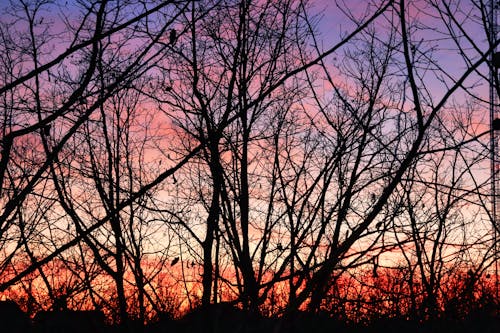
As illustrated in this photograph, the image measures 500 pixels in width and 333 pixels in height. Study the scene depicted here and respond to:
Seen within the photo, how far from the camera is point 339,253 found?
1131 millimetres

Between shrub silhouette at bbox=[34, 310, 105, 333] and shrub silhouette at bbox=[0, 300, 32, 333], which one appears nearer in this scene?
shrub silhouette at bbox=[34, 310, 105, 333]

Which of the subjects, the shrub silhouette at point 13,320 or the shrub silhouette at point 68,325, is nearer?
the shrub silhouette at point 68,325

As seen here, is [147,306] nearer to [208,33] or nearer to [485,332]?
[208,33]

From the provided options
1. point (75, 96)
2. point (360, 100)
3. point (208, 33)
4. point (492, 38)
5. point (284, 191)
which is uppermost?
point (208, 33)

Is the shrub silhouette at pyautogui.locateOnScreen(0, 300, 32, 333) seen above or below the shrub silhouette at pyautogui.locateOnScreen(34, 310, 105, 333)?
above

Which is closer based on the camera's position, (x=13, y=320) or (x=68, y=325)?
(x=68, y=325)

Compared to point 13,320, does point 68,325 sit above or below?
below

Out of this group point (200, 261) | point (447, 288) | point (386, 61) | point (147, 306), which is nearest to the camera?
point (386, 61)

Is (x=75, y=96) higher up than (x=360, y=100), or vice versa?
(x=360, y=100)

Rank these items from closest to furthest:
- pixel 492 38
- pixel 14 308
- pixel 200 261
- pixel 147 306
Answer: pixel 492 38 < pixel 200 261 < pixel 147 306 < pixel 14 308

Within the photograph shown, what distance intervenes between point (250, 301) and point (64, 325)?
16057mm

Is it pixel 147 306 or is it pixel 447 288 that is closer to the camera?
pixel 147 306

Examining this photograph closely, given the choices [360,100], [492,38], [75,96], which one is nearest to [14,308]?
[360,100]

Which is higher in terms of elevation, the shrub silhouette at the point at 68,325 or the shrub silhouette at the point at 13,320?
the shrub silhouette at the point at 13,320
